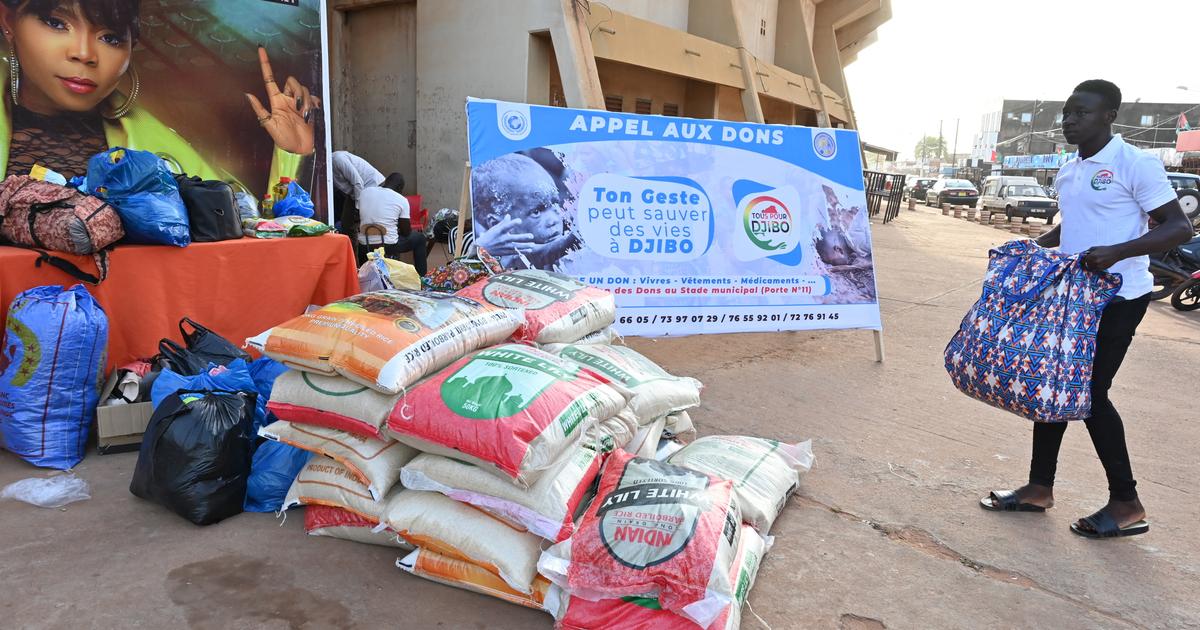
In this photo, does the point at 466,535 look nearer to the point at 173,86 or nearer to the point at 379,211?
the point at 379,211

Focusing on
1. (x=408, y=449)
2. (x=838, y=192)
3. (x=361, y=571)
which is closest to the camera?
(x=361, y=571)

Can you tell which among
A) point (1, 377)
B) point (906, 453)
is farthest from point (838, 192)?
point (1, 377)

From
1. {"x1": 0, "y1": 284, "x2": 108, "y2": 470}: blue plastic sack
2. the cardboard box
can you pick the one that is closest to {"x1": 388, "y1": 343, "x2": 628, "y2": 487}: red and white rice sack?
the cardboard box

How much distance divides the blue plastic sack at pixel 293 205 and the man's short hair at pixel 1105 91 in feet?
15.4

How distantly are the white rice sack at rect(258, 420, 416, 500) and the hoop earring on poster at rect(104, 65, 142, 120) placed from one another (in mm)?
4466

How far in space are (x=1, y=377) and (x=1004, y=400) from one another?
4348 mm

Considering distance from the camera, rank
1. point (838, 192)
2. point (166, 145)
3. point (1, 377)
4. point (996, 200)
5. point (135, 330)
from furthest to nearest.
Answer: point (996, 200)
point (166, 145)
point (838, 192)
point (135, 330)
point (1, 377)

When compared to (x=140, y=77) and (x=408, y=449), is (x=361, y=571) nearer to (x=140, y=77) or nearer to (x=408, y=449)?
(x=408, y=449)

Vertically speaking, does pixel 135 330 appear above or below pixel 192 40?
below

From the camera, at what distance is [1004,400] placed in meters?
3.04

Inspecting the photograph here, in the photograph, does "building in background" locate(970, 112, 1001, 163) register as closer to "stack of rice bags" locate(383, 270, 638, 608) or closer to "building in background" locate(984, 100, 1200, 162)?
"building in background" locate(984, 100, 1200, 162)

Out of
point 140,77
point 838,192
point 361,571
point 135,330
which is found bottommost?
point 361,571

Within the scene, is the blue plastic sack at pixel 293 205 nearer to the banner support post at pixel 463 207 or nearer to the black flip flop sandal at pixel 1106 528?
the banner support post at pixel 463 207

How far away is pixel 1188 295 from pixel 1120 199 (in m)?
8.75
